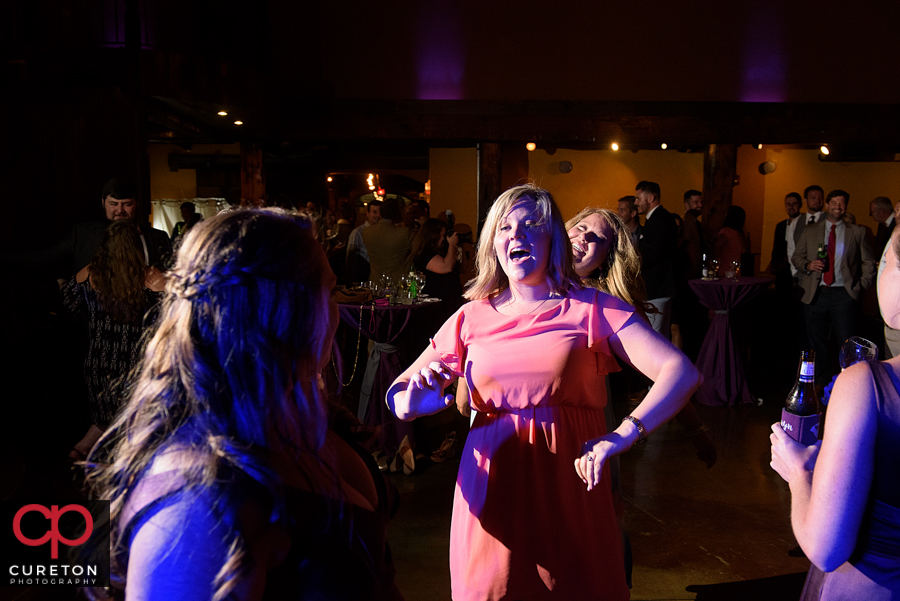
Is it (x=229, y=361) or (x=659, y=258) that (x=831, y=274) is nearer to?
(x=659, y=258)

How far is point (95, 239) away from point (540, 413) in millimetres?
3600

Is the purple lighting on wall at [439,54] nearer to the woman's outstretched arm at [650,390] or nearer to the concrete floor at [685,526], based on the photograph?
the concrete floor at [685,526]

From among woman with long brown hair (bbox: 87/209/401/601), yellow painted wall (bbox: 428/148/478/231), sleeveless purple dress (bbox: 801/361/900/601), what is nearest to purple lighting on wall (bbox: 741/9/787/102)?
yellow painted wall (bbox: 428/148/478/231)

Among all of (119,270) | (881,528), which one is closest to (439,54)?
(119,270)

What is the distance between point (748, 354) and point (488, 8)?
5164mm

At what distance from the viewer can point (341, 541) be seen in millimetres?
757

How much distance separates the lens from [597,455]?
1.38 meters

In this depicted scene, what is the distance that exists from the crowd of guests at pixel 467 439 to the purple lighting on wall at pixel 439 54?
214 inches

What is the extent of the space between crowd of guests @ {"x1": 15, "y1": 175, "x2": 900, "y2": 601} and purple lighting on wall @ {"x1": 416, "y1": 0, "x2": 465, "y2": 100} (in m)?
5.44

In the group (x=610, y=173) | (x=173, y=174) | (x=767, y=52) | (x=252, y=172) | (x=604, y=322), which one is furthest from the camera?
(x=173, y=174)

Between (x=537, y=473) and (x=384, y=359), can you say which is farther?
(x=384, y=359)

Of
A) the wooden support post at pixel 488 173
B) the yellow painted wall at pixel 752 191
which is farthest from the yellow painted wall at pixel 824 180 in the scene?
the wooden support post at pixel 488 173

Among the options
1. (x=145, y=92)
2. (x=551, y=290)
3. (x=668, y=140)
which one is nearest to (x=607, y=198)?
(x=668, y=140)

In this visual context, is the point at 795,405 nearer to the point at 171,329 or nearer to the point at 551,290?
the point at 551,290
